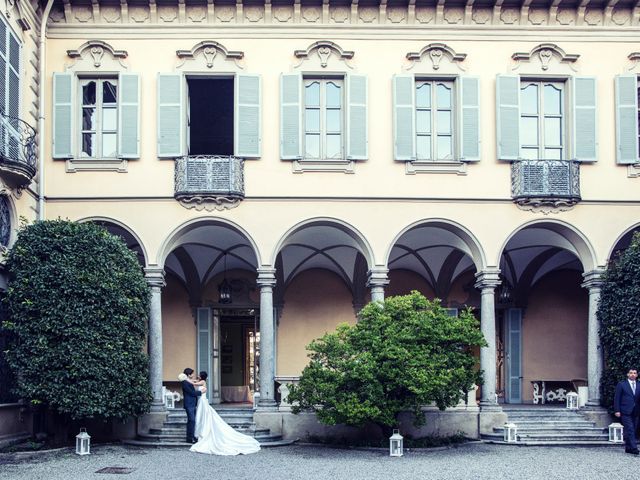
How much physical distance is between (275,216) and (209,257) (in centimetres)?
354

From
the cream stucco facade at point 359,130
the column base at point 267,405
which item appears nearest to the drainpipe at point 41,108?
the cream stucco facade at point 359,130

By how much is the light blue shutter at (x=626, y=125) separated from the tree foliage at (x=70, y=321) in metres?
10.2

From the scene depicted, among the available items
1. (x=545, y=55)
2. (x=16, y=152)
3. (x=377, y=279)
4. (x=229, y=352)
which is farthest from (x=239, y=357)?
(x=545, y=55)

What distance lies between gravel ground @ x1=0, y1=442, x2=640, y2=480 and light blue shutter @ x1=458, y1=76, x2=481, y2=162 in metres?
5.85

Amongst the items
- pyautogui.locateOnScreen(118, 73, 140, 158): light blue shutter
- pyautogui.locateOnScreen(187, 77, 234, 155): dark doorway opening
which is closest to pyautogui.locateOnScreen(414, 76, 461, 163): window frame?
pyautogui.locateOnScreen(187, 77, 234, 155): dark doorway opening

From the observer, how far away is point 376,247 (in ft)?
58.7

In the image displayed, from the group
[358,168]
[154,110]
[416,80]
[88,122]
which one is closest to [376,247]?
[358,168]

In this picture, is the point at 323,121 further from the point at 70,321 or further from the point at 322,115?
the point at 70,321

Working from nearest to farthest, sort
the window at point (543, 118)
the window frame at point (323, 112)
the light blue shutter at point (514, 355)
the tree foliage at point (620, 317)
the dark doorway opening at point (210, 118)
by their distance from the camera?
the tree foliage at point (620, 317), the window frame at point (323, 112), the window at point (543, 118), the dark doorway opening at point (210, 118), the light blue shutter at point (514, 355)

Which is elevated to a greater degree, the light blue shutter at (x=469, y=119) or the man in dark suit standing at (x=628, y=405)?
the light blue shutter at (x=469, y=119)

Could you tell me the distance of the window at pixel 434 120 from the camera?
60.2 ft

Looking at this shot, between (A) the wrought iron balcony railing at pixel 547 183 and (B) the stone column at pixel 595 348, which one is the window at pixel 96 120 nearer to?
(A) the wrought iron balcony railing at pixel 547 183

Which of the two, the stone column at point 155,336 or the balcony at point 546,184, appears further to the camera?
the balcony at point 546,184

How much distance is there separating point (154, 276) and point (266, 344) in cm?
259
